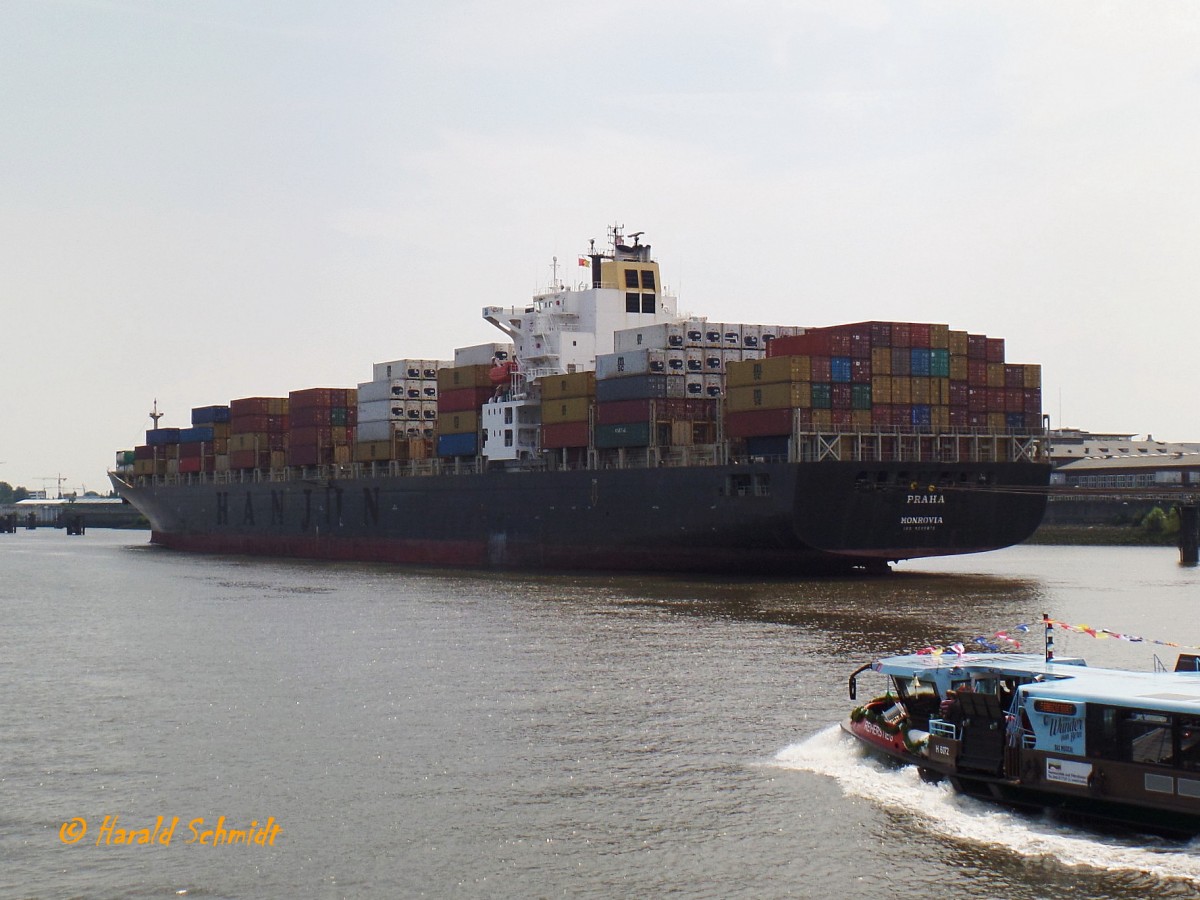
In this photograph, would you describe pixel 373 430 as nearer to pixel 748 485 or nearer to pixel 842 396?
pixel 748 485

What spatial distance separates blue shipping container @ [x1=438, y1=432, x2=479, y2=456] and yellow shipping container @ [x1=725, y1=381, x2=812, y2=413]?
22545 millimetres

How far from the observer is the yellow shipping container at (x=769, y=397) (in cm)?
6066

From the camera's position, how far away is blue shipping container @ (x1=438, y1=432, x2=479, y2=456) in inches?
3292

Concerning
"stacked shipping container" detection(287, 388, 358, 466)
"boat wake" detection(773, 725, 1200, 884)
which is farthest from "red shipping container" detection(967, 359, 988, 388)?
"stacked shipping container" detection(287, 388, 358, 466)

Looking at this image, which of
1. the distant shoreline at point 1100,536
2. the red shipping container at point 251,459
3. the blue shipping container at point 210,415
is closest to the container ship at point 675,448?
the red shipping container at point 251,459

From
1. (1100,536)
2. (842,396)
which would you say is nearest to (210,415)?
(842,396)

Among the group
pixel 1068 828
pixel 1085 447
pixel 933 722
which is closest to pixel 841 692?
pixel 933 722

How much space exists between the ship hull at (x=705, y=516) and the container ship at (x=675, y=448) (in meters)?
0.10

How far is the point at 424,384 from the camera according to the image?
314 feet

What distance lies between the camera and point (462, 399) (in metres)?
85.9

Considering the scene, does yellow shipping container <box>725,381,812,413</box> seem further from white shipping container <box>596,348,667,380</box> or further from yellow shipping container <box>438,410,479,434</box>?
yellow shipping container <box>438,410,479,434</box>

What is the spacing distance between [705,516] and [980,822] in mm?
42624

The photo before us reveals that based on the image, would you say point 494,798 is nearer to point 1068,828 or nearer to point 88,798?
point 88,798

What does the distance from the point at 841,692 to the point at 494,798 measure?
11370mm
